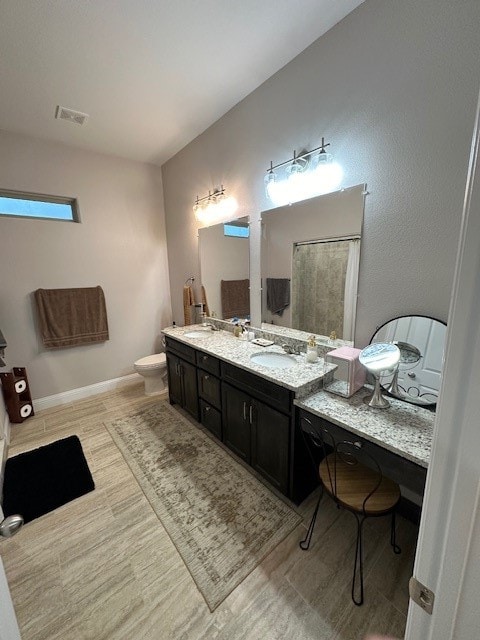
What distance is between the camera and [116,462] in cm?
215

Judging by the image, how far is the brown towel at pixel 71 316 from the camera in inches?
112

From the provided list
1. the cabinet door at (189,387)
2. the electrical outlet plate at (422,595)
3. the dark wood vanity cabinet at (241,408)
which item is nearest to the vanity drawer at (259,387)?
the dark wood vanity cabinet at (241,408)

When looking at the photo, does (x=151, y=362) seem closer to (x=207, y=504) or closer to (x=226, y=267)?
(x=226, y=267)

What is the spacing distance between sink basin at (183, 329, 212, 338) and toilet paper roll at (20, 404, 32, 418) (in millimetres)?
1839

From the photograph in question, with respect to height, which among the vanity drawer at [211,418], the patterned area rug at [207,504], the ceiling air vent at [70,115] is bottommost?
the patterned area rug at [207,504]

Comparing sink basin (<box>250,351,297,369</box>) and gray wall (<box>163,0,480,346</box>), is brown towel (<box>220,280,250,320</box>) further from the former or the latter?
gray wall (<box>163,0,480,346</box>)

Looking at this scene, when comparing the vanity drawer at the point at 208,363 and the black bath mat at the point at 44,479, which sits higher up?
the vanity drawer at the point at 208,363

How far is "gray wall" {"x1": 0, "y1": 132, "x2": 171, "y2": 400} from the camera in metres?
2.66

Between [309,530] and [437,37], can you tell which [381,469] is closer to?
[309,530]

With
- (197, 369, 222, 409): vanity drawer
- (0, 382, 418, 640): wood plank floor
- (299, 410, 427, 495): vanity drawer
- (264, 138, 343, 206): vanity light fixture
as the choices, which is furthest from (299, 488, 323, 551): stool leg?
(264, 138, 343, 206): vanity light fixture

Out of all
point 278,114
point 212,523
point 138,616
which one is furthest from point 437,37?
point 138,616

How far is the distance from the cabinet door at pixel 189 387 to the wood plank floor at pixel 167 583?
2.88 feet

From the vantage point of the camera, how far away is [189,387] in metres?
2.54

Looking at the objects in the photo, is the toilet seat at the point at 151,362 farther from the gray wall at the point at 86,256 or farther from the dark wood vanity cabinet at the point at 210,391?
the dark wood vanity cabinet at the point at 210,391
